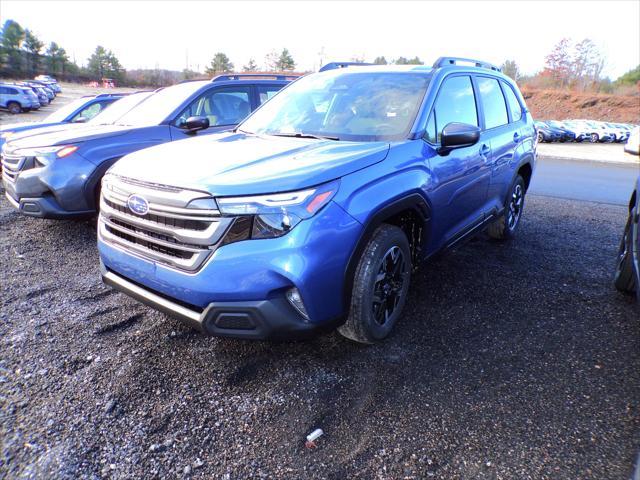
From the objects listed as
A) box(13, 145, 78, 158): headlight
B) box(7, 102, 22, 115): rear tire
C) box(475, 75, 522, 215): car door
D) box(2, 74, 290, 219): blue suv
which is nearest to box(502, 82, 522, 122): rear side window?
box(475, 75, 522, 215): car door

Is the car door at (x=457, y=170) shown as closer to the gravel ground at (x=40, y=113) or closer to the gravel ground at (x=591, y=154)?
the gravel ground at (x=591, y=154)

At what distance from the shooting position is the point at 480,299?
146 inches

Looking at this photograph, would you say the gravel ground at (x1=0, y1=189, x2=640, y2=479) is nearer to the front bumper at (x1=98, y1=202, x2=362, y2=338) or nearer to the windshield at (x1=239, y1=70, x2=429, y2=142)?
the front bumper at (x1=98, y1=202, x2=362, y2=338)

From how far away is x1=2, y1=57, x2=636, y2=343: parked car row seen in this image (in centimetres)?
218

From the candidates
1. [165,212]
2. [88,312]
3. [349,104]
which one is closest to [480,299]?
[349,104]

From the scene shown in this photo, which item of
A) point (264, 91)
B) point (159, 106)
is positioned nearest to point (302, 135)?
point (159, 106)

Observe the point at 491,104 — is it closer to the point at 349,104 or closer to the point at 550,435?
the point at 349,104

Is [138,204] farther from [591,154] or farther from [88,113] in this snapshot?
[591,154]

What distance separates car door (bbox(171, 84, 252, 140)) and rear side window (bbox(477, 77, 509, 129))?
10.4 ft

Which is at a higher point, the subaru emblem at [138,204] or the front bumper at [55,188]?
the subaru emblem at [138,204]

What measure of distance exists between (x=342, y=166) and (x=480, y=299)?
6.58ft

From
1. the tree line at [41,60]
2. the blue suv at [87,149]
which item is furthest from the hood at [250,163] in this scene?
the tree line at [41,60]

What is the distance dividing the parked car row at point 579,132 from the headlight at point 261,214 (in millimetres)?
30890

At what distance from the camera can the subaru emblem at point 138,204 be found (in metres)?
2.40
